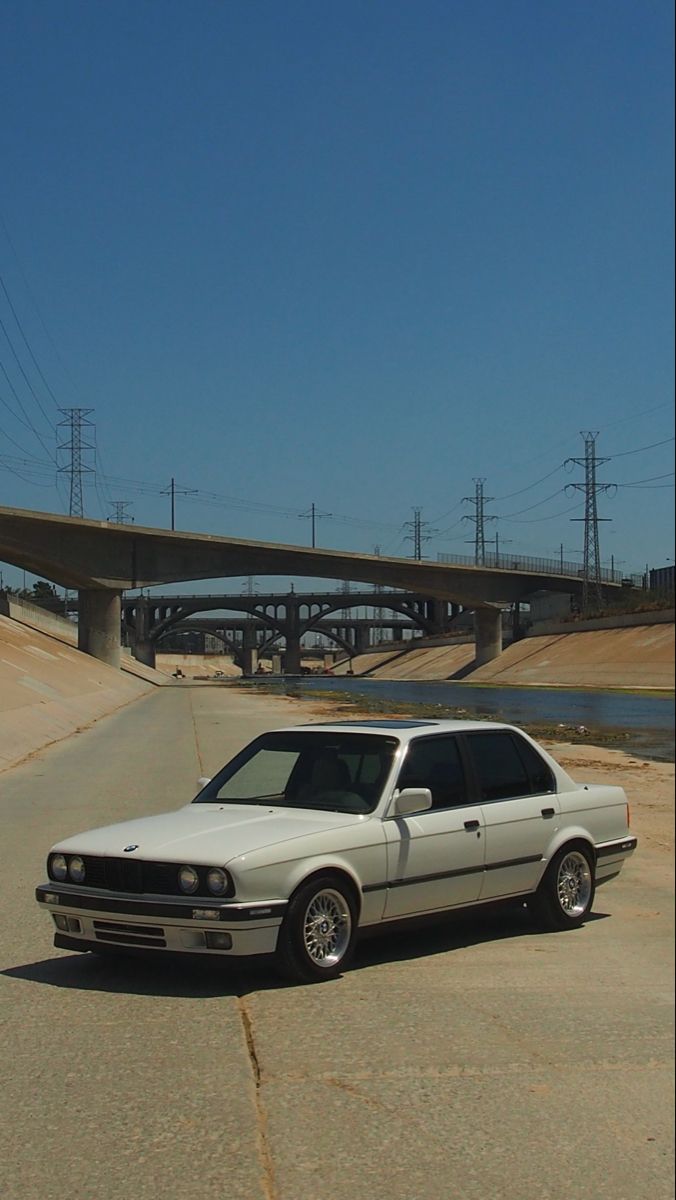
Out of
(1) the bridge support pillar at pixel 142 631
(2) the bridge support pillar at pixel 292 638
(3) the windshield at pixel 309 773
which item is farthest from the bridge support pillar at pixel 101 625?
(3) the windshield at pixel 309 773

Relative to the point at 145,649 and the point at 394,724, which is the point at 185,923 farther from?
the point at 145,649

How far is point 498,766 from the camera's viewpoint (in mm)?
8984

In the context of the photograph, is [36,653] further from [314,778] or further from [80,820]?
[314,778]

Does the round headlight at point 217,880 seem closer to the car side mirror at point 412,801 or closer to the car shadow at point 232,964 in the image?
the car shadow at point 232,964

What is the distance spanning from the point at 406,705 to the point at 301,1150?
30.2 feet

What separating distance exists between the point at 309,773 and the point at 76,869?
1618mm

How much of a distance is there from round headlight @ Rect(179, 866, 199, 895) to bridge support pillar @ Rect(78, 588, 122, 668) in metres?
25.7

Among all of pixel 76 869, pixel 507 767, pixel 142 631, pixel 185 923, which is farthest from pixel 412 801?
pixel 142 631

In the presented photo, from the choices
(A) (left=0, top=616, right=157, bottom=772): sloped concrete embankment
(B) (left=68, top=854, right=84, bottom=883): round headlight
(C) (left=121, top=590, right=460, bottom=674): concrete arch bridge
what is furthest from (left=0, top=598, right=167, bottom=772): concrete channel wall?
(B) (left=68, top=854, right=84, bottom=883): round headlight

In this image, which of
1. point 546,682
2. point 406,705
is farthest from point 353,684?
point 546,682

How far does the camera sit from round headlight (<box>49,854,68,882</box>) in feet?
27.2

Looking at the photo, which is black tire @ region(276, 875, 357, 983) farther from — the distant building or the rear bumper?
the distant building

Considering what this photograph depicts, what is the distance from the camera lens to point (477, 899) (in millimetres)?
8602

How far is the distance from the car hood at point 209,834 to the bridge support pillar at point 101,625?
977 inches
